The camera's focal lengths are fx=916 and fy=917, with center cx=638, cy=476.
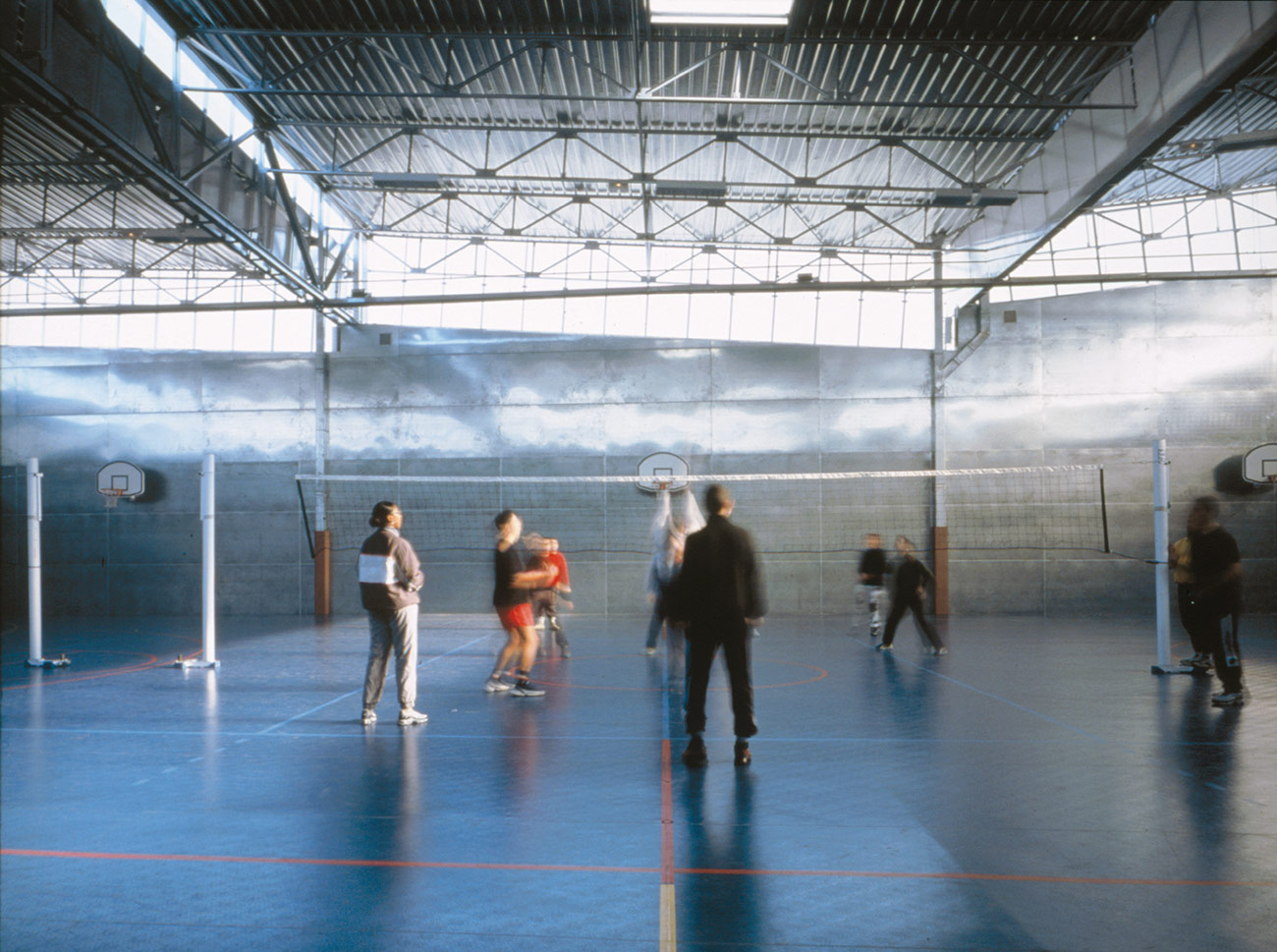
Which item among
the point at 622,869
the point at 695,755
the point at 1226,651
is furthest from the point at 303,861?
the point at 1226,651

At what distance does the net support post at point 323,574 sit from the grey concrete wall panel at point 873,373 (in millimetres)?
10954

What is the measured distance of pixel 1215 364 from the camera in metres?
18.3

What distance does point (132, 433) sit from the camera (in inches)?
790

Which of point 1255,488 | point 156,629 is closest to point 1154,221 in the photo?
point 1255,488

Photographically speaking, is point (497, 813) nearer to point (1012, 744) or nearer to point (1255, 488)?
point (1012, 744)

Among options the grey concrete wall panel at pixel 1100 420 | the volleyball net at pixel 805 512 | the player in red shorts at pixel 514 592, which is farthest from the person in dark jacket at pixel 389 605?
the grey concrete wall panel at pixel 1100 420

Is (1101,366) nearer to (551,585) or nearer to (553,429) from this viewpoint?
(553,429)

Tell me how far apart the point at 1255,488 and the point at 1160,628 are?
10.2m

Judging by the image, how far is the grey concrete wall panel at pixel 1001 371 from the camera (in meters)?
18.7

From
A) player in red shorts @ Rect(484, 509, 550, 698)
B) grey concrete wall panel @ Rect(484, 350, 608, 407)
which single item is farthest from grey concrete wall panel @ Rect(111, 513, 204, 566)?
player in red shorts @ Rect(484, 509, 550, 698)

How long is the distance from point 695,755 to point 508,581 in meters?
3.13

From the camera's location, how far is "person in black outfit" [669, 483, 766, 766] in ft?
19.6

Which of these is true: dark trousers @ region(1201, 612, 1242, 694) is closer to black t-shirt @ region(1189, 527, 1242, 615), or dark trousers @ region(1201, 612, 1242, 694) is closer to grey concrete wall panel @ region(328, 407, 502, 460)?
black t-shirt @ region(1189, 527, 1242, 615)

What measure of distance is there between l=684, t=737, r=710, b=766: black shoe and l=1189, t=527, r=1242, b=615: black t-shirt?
5192 millimetres
